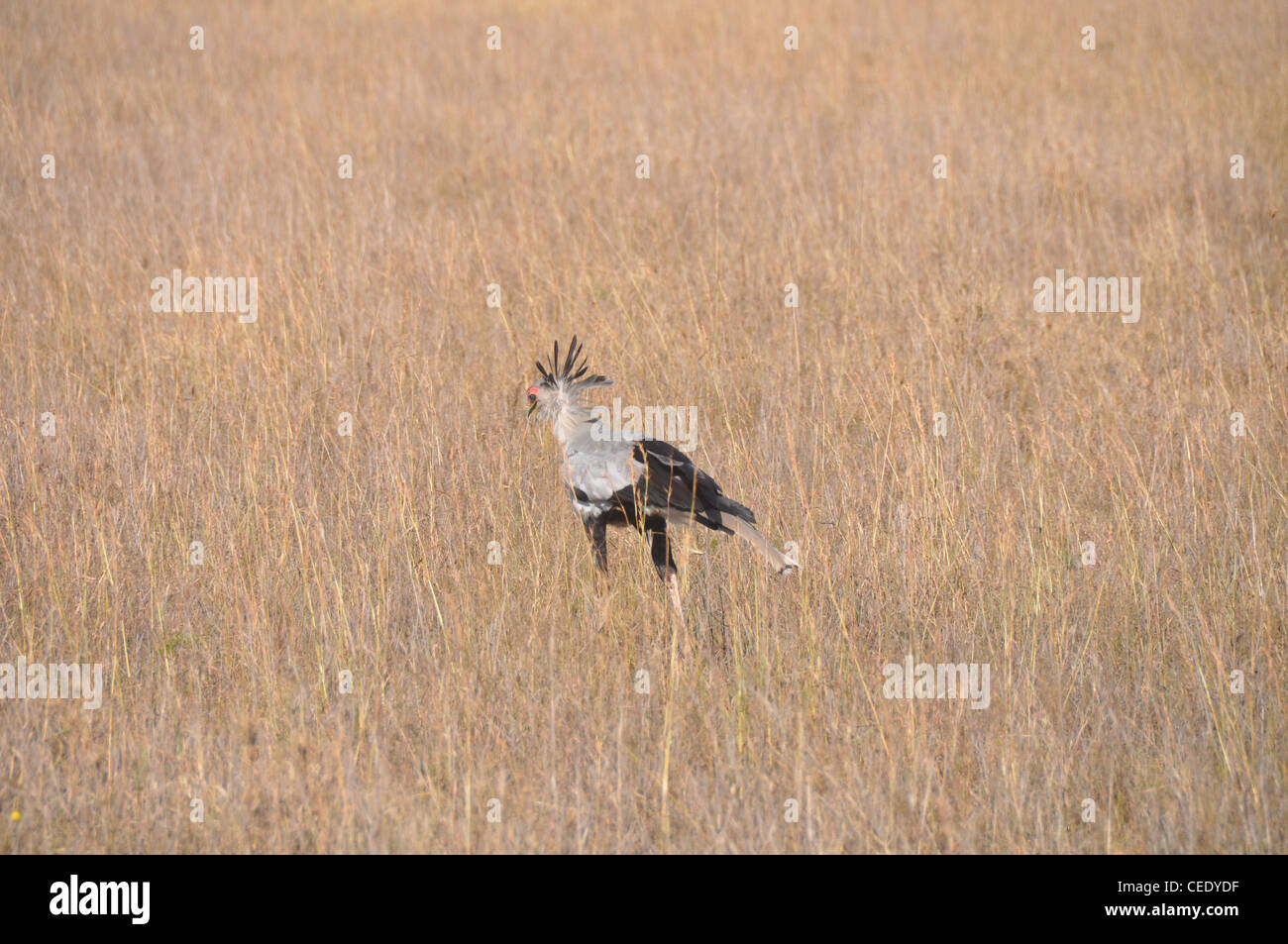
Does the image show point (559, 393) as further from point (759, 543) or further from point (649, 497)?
point (759, 543)

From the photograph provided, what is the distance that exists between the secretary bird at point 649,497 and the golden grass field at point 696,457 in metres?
0.17

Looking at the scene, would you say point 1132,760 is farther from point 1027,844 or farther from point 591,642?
point 591,642

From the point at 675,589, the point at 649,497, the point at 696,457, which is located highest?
the point at 696,457

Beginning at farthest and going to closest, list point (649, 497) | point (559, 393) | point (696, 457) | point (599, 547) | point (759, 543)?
point (696, 457) → point (559, 393) → point (599, 547) → point (649, 497) → point (759, 543)

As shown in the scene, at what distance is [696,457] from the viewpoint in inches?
203

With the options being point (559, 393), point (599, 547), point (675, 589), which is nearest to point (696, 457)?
point (559, 393)

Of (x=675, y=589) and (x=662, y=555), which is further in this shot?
(x=662, y=555)

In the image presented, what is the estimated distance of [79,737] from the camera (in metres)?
3.25

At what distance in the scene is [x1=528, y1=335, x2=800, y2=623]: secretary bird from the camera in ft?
12.6

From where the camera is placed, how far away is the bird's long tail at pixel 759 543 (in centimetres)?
378

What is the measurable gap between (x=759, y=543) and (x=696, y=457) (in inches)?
54.9

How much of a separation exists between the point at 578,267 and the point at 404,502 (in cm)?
297

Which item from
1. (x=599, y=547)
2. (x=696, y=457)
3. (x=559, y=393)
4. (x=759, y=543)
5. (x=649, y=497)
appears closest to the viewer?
(x=759, y=543)

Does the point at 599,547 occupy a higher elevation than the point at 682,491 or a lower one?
lower
